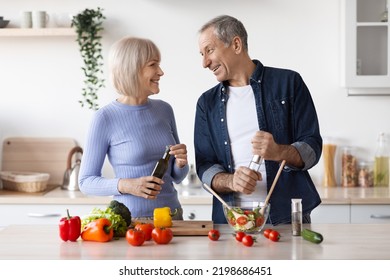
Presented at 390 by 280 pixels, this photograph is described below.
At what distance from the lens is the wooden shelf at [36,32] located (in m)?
4.36

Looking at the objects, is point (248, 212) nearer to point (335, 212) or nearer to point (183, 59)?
point (335, 212)

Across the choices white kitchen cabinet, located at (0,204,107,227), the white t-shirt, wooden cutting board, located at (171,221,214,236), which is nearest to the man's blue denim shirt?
the white t-shirt

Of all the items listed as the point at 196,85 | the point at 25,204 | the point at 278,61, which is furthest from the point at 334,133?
the point at 25,204

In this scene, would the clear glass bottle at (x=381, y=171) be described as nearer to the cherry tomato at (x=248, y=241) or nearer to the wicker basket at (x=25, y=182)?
the wicker basket at (x=25, y=182)

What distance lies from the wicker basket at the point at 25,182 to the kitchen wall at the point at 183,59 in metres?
0.40

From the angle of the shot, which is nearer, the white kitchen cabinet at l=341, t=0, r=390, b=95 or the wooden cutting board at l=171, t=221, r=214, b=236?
the wooden cutting board at l=171, t=221, r=214, b=236

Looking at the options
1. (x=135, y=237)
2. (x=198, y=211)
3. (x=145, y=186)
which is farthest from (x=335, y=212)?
(x=135, y=237)

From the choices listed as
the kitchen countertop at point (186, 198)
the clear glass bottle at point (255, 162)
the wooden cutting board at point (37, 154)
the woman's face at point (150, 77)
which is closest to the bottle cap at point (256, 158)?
the clear glass bottle at point (255, 162)

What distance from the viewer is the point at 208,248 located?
7.98 ft

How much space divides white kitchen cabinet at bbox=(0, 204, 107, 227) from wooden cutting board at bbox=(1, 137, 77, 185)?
56 cm

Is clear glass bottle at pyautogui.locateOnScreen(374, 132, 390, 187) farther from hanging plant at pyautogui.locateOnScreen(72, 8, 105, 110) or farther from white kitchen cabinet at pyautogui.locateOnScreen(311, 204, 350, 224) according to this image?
hanging plant at pyautogui.locateOnScreen(72, 8, 105, 110)

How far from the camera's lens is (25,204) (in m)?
4.07

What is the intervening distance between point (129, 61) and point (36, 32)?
162 centimetres

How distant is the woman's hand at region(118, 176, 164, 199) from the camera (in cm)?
278
